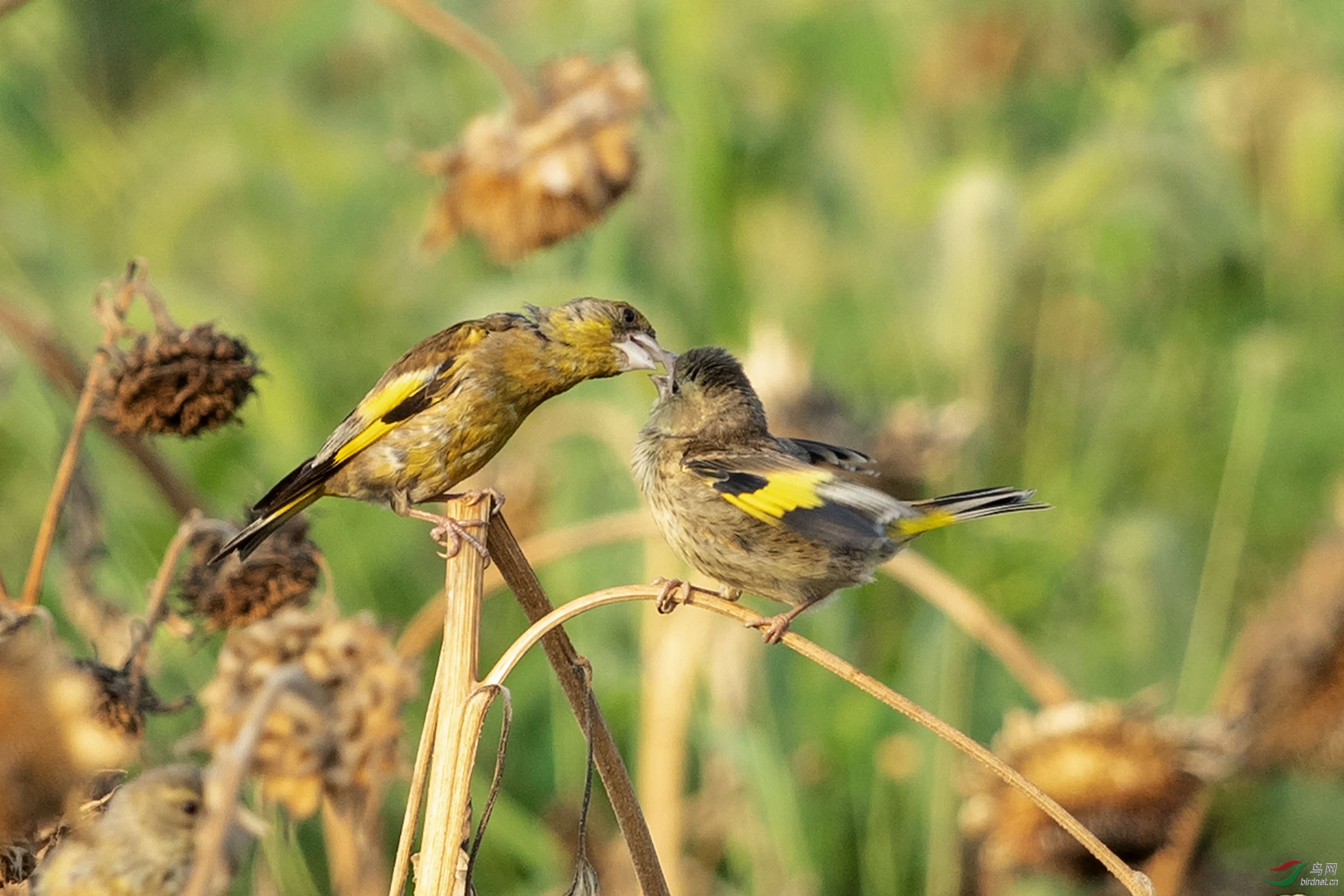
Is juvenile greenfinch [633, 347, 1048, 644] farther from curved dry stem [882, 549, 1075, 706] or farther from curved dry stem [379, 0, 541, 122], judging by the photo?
curved dry stem [379, 0, 541, 122]

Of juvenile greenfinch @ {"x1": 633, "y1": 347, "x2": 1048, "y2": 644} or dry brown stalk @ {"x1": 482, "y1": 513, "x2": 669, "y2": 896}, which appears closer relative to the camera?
dry brown stalk @ {"x1": 482, "y1": 513, "x2": 669, "y2": 896}

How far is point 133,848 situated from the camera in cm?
166

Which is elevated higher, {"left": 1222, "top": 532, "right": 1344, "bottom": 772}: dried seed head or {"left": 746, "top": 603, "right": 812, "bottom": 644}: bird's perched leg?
{"left": 746, "top": 603, "right": 812, "bottom": 644}: bird's perched leg

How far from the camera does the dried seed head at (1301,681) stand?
3225 mm

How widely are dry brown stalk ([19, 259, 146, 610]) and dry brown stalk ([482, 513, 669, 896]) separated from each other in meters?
0.72

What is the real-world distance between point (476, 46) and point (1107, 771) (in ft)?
5.95

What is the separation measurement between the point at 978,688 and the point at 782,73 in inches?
97.2

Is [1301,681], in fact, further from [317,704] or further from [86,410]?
[86,410]

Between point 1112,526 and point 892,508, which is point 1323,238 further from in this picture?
point 892,508

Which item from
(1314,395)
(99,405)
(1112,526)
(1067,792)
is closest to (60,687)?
(99,405)

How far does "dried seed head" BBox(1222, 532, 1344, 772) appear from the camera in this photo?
3.22 meters

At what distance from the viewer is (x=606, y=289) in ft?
11.9
